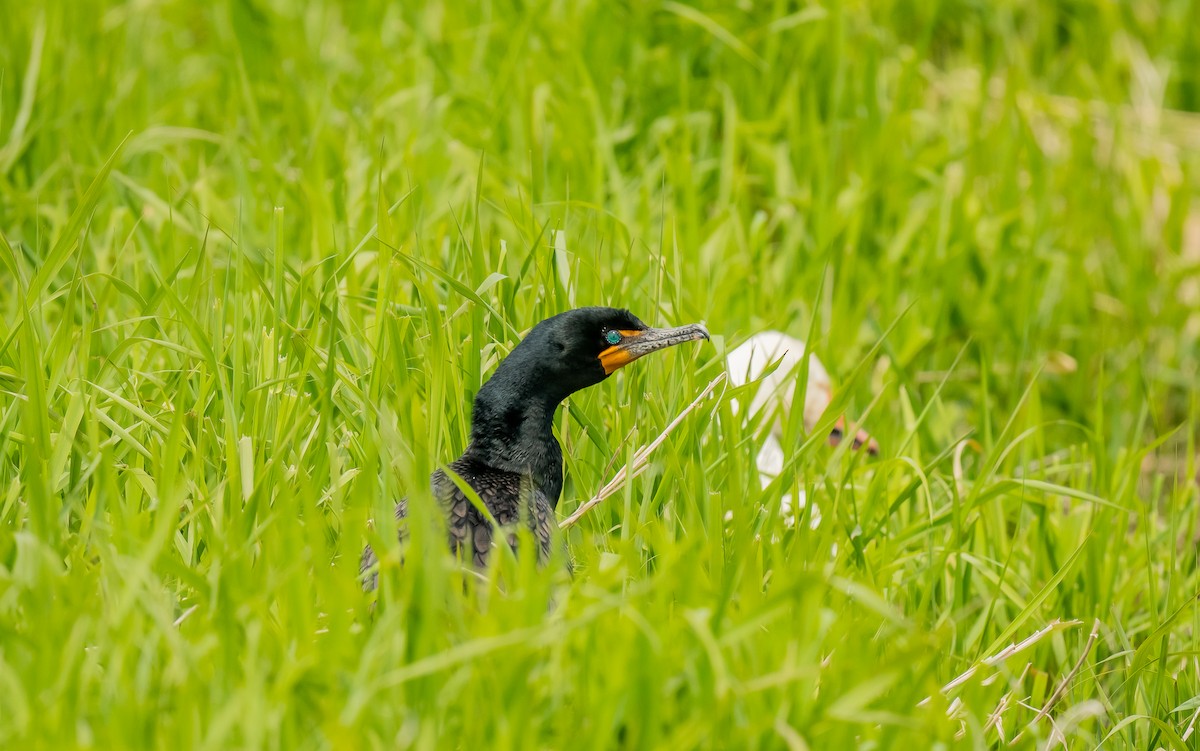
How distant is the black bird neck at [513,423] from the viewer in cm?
342

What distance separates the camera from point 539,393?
345cm

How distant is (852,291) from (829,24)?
50.0 inches

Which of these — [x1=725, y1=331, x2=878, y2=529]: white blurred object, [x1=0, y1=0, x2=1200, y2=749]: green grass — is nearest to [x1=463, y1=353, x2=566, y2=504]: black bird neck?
[x1=0, y1=0, x2=1200, y2=749]: green grass

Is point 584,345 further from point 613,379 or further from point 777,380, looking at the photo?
point 777,380

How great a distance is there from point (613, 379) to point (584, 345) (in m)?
0.39

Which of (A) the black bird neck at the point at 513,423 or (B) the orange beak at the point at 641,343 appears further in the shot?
(B) the orange beak at the point at 641,343

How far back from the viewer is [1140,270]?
20.6 feet

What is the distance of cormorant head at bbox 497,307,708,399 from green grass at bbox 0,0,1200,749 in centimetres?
15

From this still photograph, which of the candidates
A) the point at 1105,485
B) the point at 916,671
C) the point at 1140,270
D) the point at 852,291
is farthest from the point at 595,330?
the point at 1140,270

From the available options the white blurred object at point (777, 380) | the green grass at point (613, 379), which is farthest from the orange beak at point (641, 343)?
the white blurred object at point (777, 380)

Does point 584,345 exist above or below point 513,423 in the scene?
above

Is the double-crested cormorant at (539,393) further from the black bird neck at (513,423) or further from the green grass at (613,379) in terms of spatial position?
the green grass at (613,379)

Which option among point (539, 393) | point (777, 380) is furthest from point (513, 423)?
point (777, 380)

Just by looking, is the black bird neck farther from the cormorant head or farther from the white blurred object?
the white blurred object
